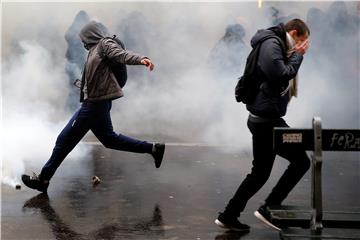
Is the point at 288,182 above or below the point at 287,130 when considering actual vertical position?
below

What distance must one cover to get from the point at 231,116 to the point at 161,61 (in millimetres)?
1232

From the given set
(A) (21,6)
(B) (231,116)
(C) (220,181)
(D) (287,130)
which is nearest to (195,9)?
(B) (231,116)

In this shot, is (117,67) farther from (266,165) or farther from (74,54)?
(74,54)

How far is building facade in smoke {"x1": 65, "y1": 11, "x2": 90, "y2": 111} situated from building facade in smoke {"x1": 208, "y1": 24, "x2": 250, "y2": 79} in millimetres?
1842

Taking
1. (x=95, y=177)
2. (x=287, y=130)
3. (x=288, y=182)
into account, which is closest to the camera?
(x=287, y=130)

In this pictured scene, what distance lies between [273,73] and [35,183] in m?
2.52

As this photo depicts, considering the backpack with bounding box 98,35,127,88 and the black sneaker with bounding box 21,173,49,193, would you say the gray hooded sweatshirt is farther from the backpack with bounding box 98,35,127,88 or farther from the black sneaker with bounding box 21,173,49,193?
the black sneaker with bounding box 21,173,49,193

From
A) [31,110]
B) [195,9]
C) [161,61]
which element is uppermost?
[195,9]

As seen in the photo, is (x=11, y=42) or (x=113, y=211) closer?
(x=113, y=211)

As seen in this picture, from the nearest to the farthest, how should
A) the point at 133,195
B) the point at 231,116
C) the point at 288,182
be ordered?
the point at 288,182 → the point at 133,195 → the point at 231,116

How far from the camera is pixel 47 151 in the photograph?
766 centimetres

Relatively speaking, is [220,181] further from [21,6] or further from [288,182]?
[21,6]

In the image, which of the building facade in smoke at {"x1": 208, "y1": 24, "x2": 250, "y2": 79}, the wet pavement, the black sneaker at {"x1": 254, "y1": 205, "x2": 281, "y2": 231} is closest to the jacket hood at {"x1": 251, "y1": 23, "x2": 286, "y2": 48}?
the black sneaker at {"x1": 254, "y1": 205, "x2": 281, "y2": 231}

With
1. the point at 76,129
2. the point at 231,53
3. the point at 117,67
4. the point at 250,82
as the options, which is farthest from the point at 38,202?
the point at 231,53
